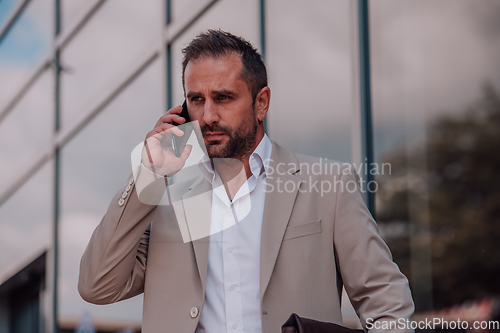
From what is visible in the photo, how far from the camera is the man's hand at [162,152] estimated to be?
213cm

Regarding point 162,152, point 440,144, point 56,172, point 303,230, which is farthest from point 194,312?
point 56,172

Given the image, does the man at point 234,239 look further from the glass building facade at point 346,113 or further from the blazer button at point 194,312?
the glass building facade at point 346,113

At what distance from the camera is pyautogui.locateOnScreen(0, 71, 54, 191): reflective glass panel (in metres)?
7.68

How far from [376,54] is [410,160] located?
2.68 feet

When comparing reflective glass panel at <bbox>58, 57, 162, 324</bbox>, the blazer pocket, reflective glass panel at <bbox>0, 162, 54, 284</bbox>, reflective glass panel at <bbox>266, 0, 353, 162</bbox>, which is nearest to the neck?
the blazer pocket

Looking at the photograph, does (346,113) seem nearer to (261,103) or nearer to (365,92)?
(365,92)

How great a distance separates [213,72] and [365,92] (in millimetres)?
1905

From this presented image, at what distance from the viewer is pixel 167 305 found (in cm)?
216

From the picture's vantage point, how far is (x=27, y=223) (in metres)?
7.66

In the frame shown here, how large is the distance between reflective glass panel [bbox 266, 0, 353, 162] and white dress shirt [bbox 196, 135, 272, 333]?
5.90 feet

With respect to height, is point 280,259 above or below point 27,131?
below

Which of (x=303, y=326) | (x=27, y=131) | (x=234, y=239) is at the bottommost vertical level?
(x=303, y=326)

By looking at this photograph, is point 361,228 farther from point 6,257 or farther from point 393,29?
point 6,257

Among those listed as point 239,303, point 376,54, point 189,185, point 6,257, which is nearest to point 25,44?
point 6,257
